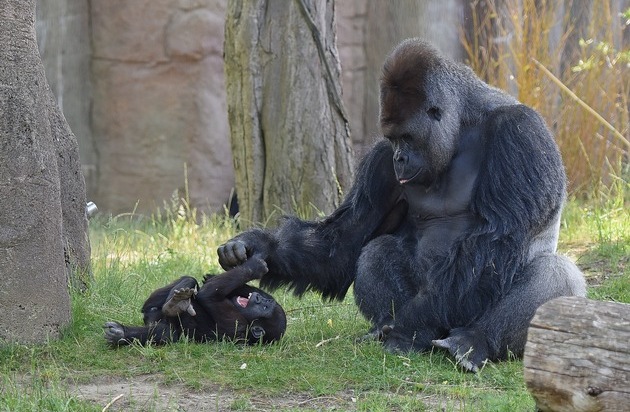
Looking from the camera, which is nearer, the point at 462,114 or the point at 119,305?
the point at 462,114

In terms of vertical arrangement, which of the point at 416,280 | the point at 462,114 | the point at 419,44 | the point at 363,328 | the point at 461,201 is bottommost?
the point at 363,328

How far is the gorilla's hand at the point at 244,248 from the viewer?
4266 millimetres

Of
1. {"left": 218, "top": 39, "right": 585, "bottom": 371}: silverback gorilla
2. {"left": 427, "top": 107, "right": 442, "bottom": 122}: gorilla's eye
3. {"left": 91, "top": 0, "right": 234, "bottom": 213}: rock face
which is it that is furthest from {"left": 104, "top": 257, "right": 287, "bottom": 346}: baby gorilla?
{"left": 91, "top": 0, "right": 234, "bottom": 213}: rock face

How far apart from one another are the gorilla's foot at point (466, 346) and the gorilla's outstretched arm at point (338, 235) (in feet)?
2.39

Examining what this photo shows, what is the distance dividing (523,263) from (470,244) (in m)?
0.24

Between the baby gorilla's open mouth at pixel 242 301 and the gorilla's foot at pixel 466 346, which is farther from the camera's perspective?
the baby gorilla's open mouth at pixel 242 301

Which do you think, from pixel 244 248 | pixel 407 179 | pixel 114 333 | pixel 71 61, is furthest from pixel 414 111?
pixel 71 61

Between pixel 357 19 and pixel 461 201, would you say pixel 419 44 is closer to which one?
pixel 461 201

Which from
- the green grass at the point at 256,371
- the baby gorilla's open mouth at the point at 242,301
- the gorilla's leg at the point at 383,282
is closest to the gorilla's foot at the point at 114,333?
the green grass at the point at 256,371

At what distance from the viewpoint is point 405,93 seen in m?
4.11

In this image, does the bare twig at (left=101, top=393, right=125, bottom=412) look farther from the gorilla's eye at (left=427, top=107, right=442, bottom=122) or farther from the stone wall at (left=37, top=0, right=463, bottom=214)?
the stone wall at (left=37, top=0, right=463, bottom=214)

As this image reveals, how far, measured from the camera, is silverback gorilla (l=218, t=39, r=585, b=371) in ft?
13.2

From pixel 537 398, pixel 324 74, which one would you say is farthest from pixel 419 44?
pixel 324 74

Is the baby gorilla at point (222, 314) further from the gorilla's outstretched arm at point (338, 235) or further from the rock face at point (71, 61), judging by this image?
the rock face at point (71, 61)
